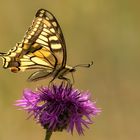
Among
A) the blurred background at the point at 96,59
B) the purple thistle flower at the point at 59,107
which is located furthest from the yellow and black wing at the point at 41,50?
the blurred background at the point at 96,59

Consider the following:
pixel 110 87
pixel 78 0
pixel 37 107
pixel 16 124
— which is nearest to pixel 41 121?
pixel 37 107

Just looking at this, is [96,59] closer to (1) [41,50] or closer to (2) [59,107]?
(1) [41,50]

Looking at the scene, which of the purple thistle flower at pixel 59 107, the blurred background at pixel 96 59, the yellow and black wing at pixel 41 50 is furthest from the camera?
the blurred background at pixel 96 59

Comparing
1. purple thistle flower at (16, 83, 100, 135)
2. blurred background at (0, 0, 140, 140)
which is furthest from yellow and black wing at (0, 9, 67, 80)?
blurred background at (0, 0, 140, 140)

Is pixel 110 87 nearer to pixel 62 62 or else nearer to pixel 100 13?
pixel 100 13

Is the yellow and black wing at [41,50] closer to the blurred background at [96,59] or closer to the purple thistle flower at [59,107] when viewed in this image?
the purple thistle flower at [59,107]

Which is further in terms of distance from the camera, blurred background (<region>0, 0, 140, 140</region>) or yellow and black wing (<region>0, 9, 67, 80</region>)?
blurred background (<region>0, 0, 140, 140</region>)

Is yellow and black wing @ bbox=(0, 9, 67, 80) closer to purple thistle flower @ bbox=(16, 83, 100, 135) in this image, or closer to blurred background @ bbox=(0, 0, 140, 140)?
purple thistle flower @ bbox=(16, 83, 100, 135)
